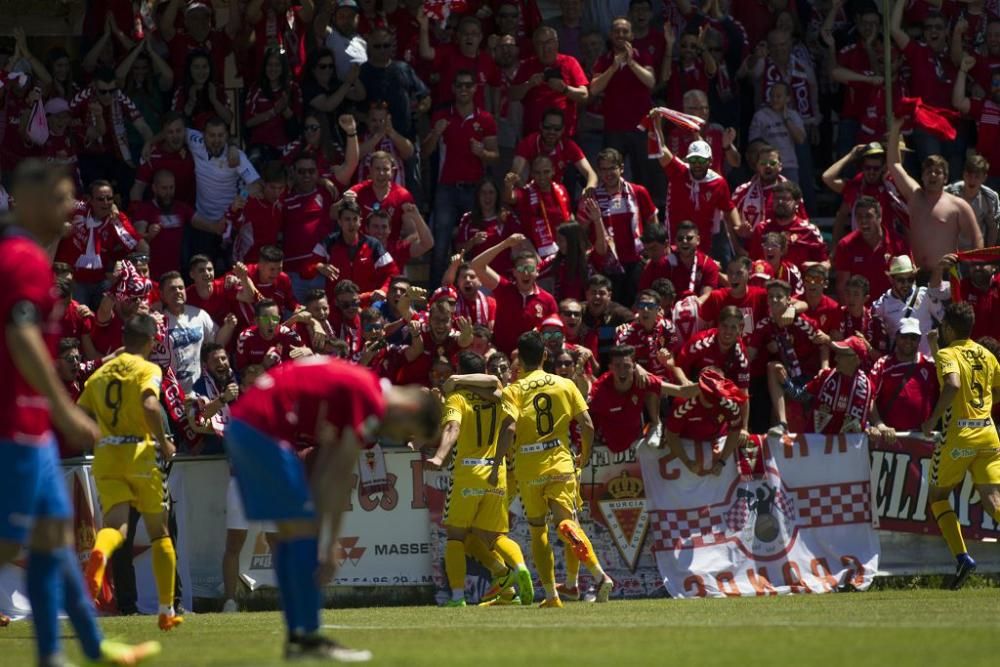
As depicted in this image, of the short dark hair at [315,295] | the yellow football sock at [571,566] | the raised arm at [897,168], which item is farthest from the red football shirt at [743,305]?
the short dark hair at [315,295]

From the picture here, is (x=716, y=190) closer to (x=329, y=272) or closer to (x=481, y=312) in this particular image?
(x=481, y=312)

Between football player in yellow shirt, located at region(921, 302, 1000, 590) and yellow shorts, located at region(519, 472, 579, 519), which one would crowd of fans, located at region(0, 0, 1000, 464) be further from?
yellow shorts, located at region(519, 472, 579, 519)

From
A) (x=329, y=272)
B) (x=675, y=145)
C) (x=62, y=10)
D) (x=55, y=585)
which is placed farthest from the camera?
(x=62, y=10)

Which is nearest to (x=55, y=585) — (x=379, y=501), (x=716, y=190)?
(x=379, y=501)

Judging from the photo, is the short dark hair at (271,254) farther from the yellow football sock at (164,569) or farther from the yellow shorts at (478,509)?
the yellow football sock at (164,569)

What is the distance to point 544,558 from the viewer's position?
1531cm

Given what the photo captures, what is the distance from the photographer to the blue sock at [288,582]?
336 inches

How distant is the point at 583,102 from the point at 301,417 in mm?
11865

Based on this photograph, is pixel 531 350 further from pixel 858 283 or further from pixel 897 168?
pixel 897 168

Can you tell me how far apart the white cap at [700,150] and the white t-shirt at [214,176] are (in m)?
4.74

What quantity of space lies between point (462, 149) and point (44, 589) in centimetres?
1166

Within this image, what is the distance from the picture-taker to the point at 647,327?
16.7 metres

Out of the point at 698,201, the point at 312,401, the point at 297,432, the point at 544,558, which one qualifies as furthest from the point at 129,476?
the point at 698,201

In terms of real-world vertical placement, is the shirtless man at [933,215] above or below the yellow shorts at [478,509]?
above
